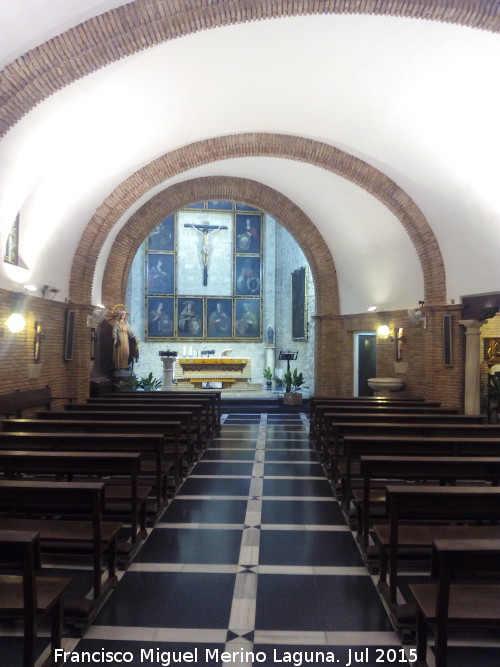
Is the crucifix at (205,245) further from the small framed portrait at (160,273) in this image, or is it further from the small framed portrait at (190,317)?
the small framed portrait at (160,273)

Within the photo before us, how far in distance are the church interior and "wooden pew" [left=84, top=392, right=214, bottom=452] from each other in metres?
0.10

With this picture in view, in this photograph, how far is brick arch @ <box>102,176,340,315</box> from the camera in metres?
15.1

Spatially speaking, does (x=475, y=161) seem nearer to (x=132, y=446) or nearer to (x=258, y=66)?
(x=258, y=66)

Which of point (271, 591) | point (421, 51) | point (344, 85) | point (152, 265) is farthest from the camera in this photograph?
point (152, 265)

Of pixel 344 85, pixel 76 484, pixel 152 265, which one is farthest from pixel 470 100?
pixel 152 265

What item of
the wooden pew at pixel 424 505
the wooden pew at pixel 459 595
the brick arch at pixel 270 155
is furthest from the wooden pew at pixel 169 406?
the wooden pew at pixel 459 595

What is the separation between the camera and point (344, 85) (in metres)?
8.52

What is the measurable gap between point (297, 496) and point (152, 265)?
51.7 feet

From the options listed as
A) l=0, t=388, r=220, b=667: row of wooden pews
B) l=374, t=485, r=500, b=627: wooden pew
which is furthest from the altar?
l=374, t=485, r=500, b=627: wooden pew

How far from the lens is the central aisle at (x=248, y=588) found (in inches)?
135

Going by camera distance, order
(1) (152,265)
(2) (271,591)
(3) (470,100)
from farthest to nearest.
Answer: (1) (152,265)
(3) (470,100)
(2) (271,591)

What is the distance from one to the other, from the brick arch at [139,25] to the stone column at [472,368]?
6.24 meters

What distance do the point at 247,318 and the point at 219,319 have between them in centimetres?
111

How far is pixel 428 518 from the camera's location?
178 inches
